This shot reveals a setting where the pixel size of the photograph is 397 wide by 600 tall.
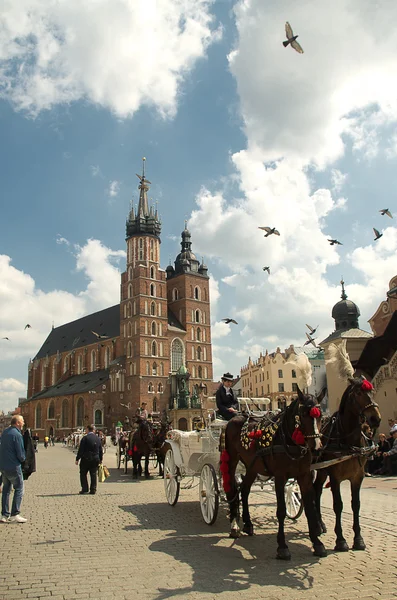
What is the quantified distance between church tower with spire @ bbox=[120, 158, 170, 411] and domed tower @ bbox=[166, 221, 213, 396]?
384 centimetres

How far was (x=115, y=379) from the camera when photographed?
64.6 meters

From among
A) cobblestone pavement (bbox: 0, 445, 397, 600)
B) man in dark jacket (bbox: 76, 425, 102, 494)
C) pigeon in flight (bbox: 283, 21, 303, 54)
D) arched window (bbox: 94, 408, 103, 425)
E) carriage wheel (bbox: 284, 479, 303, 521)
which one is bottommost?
cobblestone pavement (bbox: 0, 445, 397, 600)

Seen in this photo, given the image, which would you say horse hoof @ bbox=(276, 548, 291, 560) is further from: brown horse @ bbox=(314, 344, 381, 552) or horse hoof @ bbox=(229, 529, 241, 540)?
horse hoof @ bbox=(229, 529, 241, 540)

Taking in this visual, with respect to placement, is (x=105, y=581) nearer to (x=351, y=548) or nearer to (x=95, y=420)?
(x=351, y=548)

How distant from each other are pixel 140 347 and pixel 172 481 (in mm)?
53339

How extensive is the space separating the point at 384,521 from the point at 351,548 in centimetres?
202

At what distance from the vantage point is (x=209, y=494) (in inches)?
321

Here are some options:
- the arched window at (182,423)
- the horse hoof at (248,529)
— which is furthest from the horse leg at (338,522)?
the arched window at (182,423)

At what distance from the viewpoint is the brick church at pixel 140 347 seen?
63.2 m

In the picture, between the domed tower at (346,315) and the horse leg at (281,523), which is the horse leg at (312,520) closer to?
the horse leg at (281,523)

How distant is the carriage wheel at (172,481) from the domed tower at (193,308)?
56563mm

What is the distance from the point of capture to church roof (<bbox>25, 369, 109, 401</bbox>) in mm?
66688

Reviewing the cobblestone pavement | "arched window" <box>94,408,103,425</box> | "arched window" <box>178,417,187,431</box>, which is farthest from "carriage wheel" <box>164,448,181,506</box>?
"arched window" <box>94,408,103,425</box>

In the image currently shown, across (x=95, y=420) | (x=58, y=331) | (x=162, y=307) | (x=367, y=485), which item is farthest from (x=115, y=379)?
(x=367, y=485)
